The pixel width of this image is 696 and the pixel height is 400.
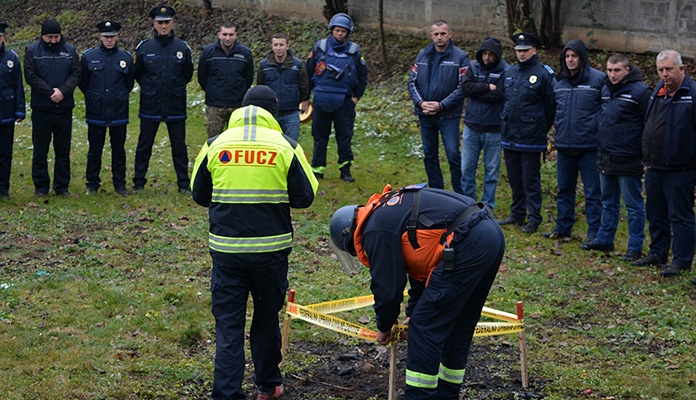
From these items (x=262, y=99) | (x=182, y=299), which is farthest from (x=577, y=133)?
(x=262, y=99)

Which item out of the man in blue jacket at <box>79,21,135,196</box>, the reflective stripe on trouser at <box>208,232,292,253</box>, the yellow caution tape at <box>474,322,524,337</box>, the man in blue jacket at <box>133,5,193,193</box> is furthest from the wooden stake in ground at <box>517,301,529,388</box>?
the man in blue jacket at <box>79,21,135,196</box>

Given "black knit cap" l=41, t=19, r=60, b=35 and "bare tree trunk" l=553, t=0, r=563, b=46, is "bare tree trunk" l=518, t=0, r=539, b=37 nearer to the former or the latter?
"bare tree trunk" l=553, t=0, r=563, b=46

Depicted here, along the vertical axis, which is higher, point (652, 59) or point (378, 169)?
point (652, 59)

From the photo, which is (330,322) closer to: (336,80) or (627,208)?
(627,208)

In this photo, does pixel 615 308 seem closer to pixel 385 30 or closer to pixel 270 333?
pixel 270 333

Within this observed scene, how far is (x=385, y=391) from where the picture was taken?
7.02m

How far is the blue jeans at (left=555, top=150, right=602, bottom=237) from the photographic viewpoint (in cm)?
1105

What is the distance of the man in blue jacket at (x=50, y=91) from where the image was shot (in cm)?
1232

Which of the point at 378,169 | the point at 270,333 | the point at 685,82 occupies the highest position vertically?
the point at 685,82

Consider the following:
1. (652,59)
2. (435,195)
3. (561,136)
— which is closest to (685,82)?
(561,136)

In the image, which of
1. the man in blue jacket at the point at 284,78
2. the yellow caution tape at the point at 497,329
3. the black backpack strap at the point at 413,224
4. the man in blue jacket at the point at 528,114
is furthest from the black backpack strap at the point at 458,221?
the man in blue jacket at the point at 284,78

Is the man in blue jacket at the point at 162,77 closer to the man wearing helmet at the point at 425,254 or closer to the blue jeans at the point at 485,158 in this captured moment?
the blue jeans at the point at 485,158

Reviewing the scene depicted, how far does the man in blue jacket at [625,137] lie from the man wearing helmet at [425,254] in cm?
486

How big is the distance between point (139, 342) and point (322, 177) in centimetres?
642
